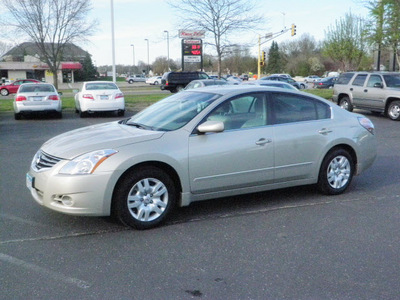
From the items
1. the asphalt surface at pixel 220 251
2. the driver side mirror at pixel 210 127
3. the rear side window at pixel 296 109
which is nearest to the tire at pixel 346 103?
the asphalt surface at pixel 220 251

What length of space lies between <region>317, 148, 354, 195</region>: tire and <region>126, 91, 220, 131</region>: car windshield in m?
1.80

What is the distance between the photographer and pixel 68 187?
14.4 feet

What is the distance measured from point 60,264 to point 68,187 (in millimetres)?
846

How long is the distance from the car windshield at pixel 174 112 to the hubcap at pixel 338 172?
1.91 m

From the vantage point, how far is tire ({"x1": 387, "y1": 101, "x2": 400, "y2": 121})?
50.9 feet

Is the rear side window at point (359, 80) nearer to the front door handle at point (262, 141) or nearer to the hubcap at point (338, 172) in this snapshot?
the hubcap at point (338, 172)

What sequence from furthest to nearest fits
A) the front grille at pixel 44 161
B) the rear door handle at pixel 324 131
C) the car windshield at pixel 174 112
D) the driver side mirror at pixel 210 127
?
the rear door handle at pixel 324 131, the car windshield at pixel 174 112, the driver side mirror at pixel 210 127, the front grille at pixel 44 161

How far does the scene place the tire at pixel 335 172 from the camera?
588 centimetres

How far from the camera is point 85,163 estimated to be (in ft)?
14.7

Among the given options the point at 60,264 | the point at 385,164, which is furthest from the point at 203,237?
the point at 385,164

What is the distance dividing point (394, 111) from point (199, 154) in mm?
12872

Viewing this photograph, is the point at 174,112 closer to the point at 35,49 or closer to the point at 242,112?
the point at 242,112

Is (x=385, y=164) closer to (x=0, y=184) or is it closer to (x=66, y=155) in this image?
(x=66, y=155)

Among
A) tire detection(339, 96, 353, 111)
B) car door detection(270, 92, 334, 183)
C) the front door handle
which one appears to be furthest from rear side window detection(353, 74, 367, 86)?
the front door handle
